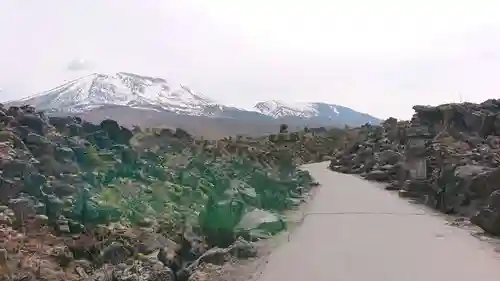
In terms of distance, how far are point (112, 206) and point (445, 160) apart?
10.7 metres

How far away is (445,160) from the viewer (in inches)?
685

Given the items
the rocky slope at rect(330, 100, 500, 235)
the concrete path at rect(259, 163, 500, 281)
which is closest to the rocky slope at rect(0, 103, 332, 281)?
the concrete path at rect(259, 163, 500, 281)

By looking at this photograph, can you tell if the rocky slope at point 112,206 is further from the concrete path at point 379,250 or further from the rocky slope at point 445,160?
the rocky slope at point 445,160

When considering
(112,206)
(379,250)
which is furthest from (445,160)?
(112,206)

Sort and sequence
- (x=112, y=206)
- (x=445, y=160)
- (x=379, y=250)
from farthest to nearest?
(x=445, y=160), (x=112, y=206), (x=379, y=250)

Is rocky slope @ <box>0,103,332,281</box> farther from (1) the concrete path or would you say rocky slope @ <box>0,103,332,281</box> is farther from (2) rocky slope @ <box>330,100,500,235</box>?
(2) rocky slope @ <box>330,100,500,235</box>

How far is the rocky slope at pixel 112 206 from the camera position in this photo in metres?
8.65

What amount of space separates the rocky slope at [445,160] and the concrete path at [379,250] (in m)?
0.86

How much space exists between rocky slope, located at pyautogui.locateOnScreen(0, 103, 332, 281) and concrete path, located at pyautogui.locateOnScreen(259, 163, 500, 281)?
35.4 inches

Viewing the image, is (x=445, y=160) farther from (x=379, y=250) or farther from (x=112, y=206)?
(x=112, y=206)

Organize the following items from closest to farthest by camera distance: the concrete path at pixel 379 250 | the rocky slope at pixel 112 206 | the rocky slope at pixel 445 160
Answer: the concrete path at pixel 379 250, the rocky slope at pixel 112 206, the rocky slope at pixel 445 160

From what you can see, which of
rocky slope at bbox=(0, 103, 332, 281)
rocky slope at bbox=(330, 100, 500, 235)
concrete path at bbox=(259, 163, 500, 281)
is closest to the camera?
concrete path at bbox=(259, 163, 500, 281)

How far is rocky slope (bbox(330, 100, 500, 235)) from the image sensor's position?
1324 cm

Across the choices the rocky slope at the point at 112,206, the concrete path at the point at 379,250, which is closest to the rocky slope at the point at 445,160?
the concrete path at the point at 379,250
